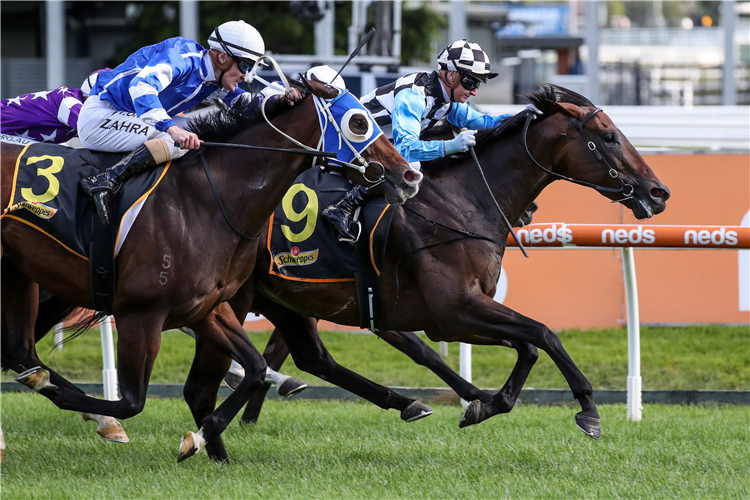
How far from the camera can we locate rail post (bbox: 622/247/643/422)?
5844mm

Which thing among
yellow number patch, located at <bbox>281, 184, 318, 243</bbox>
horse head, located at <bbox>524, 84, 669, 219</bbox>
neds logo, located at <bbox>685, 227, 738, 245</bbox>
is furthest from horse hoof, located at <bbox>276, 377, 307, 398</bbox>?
neds logo, located at <bbox>685, 227, 738, 245</bbox>

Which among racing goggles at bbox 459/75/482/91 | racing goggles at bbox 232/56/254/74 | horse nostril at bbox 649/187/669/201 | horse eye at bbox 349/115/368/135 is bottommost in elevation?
horse nostril at bbox 649/187/669/201

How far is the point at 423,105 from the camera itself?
5.00 metres

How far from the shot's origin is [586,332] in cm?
781

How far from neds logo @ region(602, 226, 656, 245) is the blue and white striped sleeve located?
8.85ft

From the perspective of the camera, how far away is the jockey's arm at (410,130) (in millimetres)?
4871

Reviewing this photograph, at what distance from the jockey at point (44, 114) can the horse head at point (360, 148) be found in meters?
1.40

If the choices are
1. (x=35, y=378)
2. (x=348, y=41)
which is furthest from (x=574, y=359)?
(x=348, y=41)

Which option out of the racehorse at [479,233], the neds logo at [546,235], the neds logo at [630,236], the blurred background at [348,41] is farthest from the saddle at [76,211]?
the blurred background at [348,41]

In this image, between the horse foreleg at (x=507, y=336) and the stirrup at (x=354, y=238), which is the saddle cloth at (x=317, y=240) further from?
the horse foreleg at (x=507, y=336)

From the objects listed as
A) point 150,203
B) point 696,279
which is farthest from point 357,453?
point 696,279

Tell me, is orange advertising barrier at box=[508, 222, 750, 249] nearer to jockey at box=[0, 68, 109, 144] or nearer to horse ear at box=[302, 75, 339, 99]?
horse ear at box=[302, 75, 339, 99]

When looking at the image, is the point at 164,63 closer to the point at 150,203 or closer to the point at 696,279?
the point at 150,203

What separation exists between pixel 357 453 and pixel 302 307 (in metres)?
0.80
